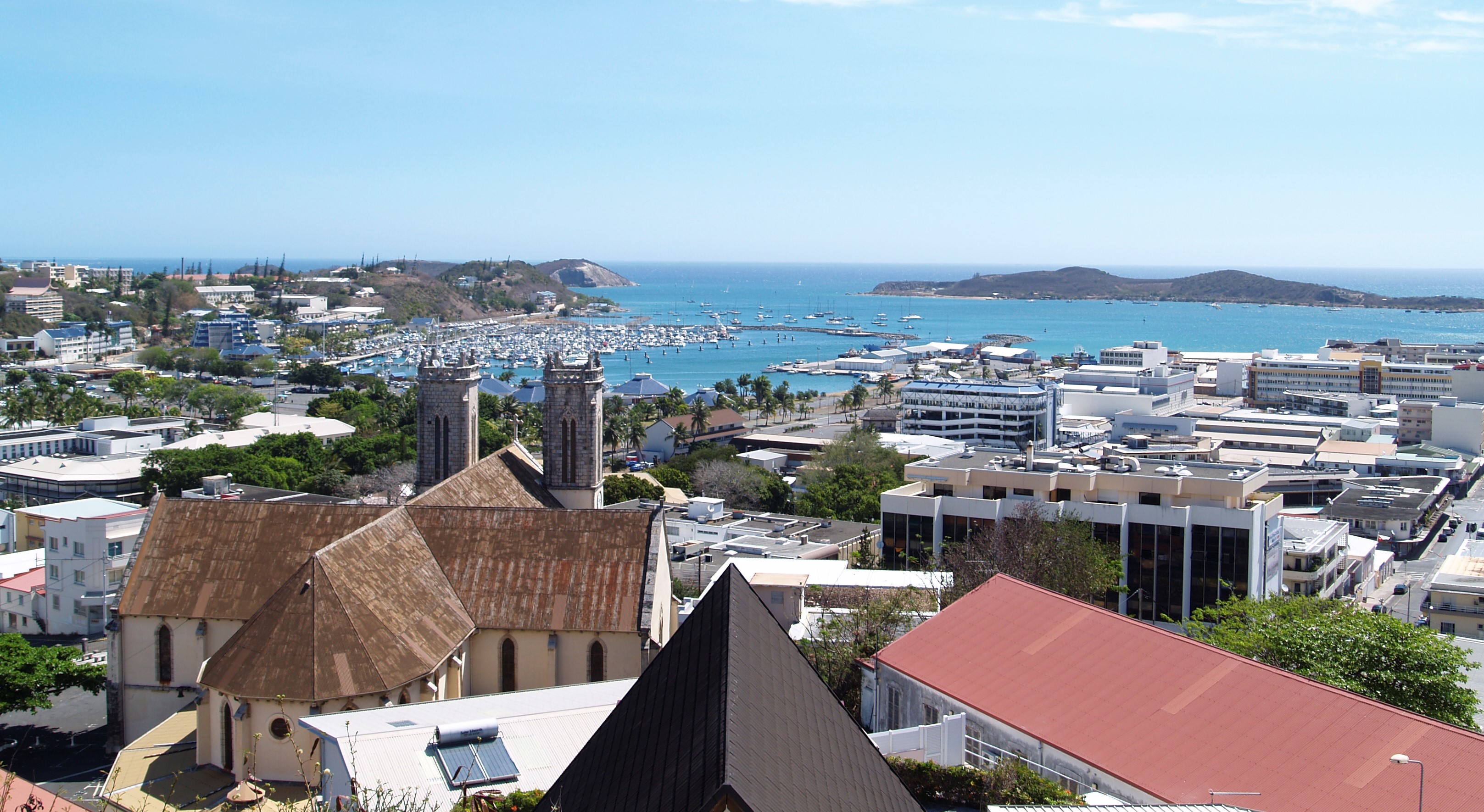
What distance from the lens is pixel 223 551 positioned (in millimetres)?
22281

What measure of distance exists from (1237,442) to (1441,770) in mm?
75877

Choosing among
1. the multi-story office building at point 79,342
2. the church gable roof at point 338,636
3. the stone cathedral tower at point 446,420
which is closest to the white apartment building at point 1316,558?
the stone cathedral tower at point 446,420

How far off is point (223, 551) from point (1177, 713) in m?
17.2

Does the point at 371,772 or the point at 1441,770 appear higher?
the point at 1441,770

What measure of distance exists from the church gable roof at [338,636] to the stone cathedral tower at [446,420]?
359 inches

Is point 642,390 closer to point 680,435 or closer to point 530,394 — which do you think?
point 530,394

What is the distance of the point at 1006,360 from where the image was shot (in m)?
152

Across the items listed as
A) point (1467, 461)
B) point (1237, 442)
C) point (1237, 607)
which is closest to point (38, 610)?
point (1237, 607)

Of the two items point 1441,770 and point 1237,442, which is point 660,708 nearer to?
point 1441,770

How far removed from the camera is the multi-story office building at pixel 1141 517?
119 ft

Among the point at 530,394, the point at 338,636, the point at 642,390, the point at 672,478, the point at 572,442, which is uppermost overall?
→ the point at 572,442

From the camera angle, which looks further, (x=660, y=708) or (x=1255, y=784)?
(x=1255, y=784)

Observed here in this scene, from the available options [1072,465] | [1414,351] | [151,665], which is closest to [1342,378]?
[1414,351]

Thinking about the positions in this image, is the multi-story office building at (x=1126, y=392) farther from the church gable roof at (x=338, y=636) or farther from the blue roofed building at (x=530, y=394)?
the church gable roof at (x=338, y=636)
